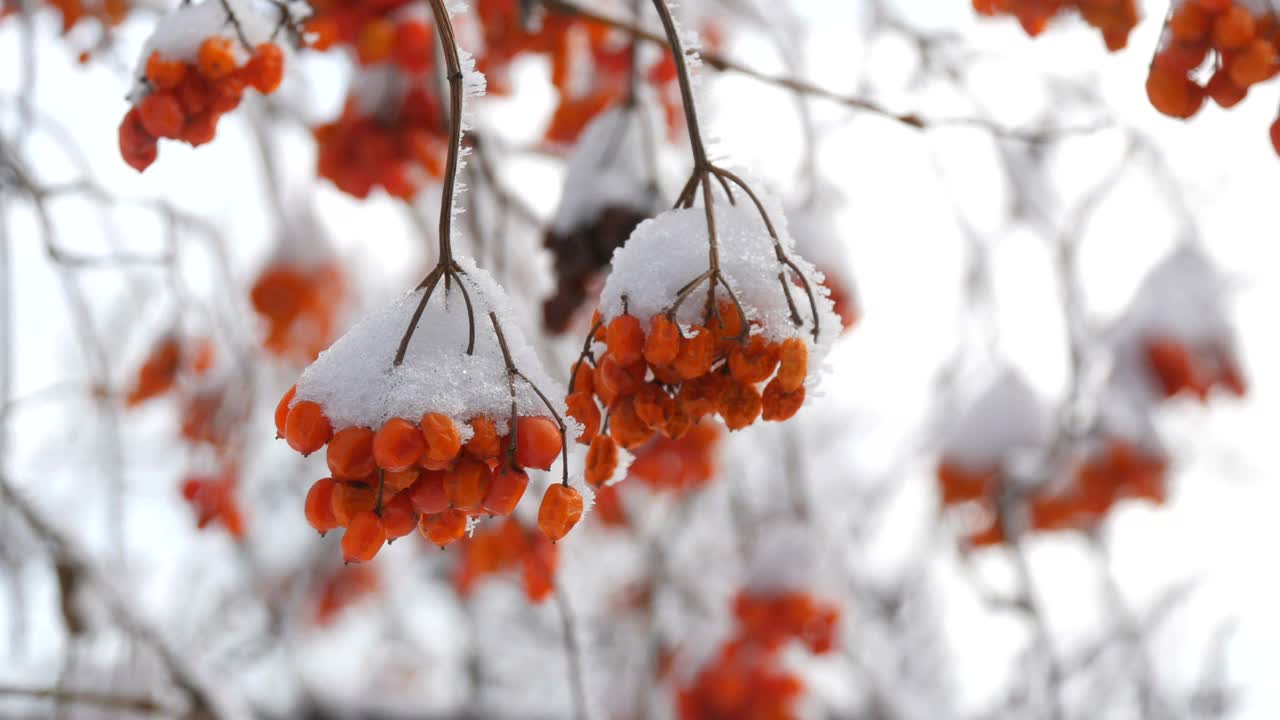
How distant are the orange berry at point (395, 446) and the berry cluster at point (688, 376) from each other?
0.53ft

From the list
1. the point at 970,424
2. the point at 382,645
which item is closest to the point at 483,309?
the point at 970,424

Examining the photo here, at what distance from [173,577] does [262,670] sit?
2.31ft

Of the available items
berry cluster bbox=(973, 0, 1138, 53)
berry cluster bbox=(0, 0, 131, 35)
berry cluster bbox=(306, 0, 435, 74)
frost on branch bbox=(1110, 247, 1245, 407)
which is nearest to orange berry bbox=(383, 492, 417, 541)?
berry cluster bbox=(973, 0, 1138, 53)

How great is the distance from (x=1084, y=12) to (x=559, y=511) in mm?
790

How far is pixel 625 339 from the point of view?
2.31 feet

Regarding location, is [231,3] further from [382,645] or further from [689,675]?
[382,645]

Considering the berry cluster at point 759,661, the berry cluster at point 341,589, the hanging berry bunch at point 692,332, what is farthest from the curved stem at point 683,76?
the berry cluster at point 341,589

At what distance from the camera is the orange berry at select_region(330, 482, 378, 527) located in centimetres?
64

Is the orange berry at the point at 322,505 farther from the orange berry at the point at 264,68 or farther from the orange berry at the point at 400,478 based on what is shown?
the orange berry at the point at 264,68

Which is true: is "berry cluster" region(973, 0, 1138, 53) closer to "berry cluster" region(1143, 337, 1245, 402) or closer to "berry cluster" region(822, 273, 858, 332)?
"berry cluster" region(822, 273, 858, 332)

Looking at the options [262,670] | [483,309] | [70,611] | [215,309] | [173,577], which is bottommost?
[483,309]

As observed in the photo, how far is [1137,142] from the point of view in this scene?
7.28 feet

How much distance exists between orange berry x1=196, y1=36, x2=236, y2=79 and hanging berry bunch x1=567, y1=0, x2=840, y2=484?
1.35 feet

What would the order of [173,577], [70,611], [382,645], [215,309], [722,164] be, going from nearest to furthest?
[722,164] → [70,611] → [215,309] → [173,577] → [382,645]
